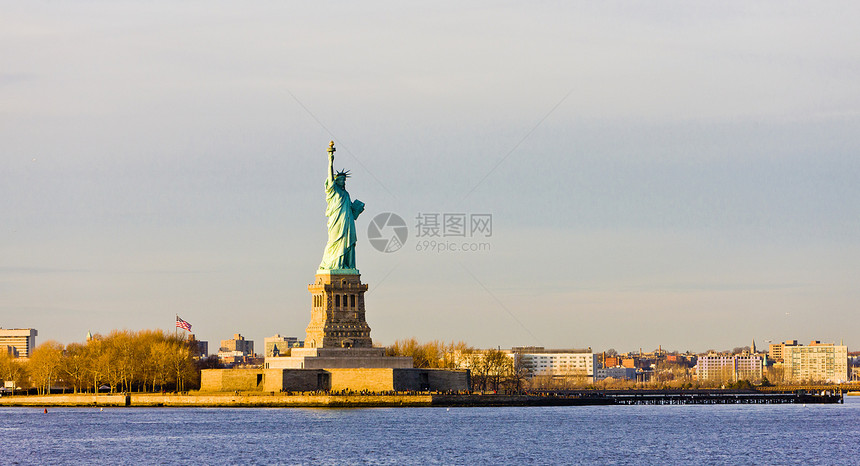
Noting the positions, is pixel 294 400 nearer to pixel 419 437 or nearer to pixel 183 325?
pixel 183 325

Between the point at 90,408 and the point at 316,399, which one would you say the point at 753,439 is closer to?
the point at 316,399

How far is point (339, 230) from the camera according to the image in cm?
12288

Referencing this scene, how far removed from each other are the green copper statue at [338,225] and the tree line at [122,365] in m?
22.6

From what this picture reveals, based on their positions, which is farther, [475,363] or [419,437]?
[475,363]

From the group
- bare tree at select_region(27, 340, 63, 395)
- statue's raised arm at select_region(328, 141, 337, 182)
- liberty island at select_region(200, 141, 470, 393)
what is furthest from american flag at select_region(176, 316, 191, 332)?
statue's raised arm at select_region(328, 141, 337, 182)

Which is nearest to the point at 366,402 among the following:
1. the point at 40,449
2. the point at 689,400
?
the point at 40,449

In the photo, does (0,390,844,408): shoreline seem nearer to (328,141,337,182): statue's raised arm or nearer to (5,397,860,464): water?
(5,397,860,464): water

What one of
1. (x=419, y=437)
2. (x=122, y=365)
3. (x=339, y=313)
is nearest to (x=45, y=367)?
(x=122, y=365)

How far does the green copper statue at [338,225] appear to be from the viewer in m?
122

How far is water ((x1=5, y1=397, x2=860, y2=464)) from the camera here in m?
77.9

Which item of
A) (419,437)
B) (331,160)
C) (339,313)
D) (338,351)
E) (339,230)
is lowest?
(419,437)

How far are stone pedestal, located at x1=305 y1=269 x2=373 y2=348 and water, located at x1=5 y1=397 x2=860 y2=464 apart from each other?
7.58 m

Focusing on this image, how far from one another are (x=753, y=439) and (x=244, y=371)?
48012 millimetres

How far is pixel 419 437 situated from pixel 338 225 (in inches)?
1466
